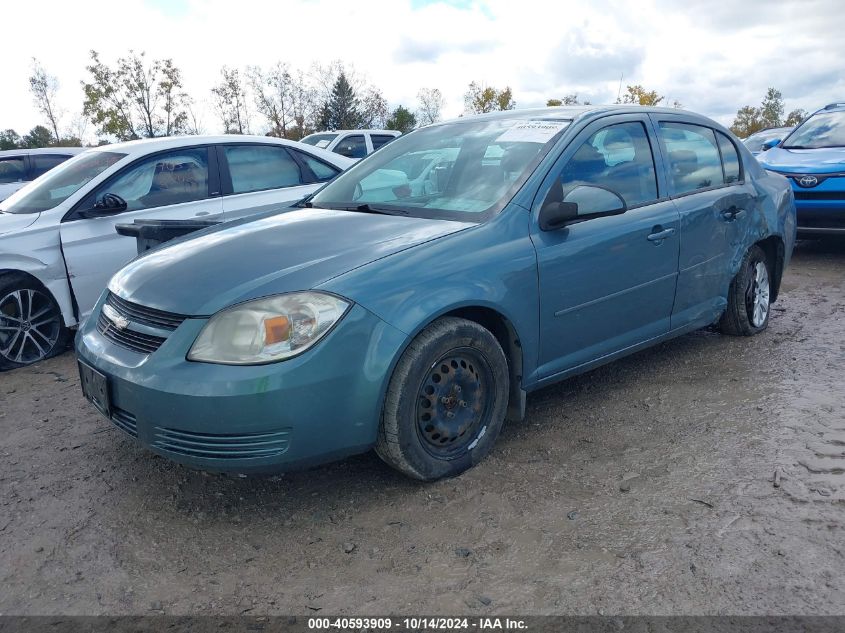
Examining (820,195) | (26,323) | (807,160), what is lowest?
(26,323)

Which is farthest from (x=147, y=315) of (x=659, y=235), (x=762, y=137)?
(x=762, y=137)

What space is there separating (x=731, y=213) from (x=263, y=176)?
3828 mm

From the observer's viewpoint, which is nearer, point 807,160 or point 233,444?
point 233,444

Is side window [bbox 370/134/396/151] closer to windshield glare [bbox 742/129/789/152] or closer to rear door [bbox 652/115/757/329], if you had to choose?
windshield glare [bbox 742/129/789/152]

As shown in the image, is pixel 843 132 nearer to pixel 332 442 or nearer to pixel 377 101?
pixel 332 442

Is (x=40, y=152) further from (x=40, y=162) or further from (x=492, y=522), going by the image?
(x=492, y=522)

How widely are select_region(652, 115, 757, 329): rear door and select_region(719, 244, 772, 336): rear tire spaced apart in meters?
0.25

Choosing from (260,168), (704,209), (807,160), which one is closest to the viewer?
(704,209)

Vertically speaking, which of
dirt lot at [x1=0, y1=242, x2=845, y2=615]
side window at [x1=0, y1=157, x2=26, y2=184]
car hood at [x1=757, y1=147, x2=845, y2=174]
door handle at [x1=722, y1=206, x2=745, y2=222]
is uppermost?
side window at [x1=0, y1=157, x2=26, y2=184]

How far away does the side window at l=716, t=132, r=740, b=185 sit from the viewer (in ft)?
15.0

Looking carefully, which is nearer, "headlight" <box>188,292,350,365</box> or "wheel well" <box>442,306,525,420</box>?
"headlight" <box>188,292,350,365</box>

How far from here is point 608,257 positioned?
11.6 feet

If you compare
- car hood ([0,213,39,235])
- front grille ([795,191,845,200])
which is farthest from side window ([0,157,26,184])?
front grille ([795,191,845,200])

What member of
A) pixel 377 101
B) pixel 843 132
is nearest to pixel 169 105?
pixel 377 101
